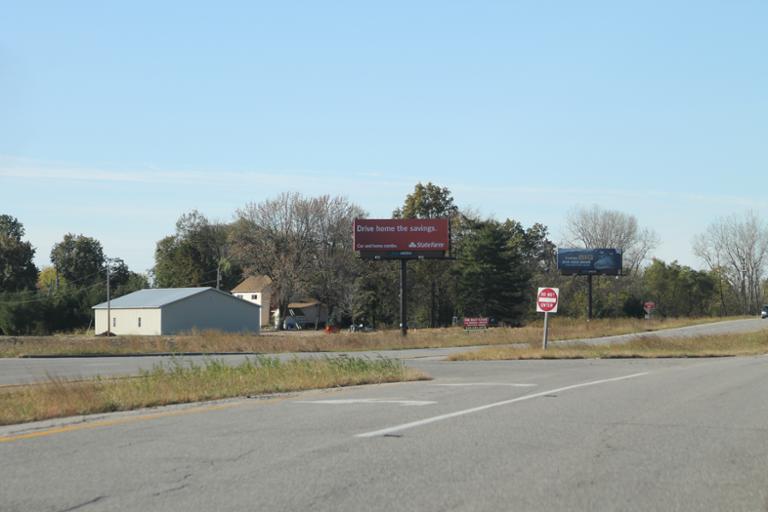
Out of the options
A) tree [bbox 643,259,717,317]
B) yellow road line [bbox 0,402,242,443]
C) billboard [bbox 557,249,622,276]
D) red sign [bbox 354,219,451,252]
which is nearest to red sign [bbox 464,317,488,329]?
red sign [bbox 354,219,451,252]

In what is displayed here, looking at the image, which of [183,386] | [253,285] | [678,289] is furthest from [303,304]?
[183,386]

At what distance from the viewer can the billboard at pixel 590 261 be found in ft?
295

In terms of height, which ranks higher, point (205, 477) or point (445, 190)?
point (445, 190)

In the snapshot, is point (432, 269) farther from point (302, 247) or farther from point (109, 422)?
point (109, 422)

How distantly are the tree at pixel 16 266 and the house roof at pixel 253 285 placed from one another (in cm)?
2706

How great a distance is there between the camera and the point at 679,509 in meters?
6.74

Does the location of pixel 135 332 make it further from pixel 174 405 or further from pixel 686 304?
pixel 686 304

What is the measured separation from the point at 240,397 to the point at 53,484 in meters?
7.89

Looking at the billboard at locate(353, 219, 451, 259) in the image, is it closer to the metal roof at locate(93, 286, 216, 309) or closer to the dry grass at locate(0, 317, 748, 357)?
the dry grass at locate(0, 317, 748, 357)

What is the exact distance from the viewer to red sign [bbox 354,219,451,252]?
215 ft

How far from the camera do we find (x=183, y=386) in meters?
16.2

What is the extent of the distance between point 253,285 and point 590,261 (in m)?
42.1

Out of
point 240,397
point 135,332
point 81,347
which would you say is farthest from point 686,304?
point 240,397

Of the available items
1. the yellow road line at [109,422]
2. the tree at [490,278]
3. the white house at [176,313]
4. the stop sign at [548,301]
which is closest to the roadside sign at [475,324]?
the white house at [176,313]
